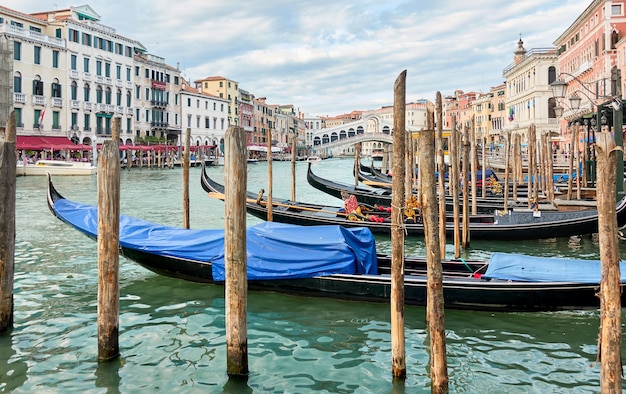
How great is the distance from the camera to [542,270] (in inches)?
167

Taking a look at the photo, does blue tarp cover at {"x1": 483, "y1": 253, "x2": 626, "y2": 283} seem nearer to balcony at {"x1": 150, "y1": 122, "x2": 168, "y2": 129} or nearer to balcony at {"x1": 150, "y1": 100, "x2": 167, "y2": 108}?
balcony at {"x1": 150, "y1": 122, "x2": 168, "y2": 129}

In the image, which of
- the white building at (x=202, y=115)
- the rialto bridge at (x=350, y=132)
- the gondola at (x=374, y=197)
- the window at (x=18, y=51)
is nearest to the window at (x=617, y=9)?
the gondola at (x=374, y=197)

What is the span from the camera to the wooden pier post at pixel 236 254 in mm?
3004

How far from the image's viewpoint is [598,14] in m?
19.8

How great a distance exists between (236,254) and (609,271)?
1802 mm

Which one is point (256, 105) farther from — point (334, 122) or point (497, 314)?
point (497, 314)

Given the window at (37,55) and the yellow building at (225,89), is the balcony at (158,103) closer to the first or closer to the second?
the window at (37,55)

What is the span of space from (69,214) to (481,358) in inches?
166

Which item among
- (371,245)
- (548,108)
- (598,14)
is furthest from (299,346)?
(548,108)

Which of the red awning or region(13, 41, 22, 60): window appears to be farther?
region(13, 41, 22, 60): window

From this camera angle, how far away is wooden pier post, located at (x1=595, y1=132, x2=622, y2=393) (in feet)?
7.11

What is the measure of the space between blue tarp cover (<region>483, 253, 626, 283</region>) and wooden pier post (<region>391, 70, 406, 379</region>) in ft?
5.19

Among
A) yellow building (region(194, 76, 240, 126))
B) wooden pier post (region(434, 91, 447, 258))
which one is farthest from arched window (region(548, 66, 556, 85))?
wooden pier post (region(434, 91, 447, 258))

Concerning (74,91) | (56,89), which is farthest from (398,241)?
(74,91)
